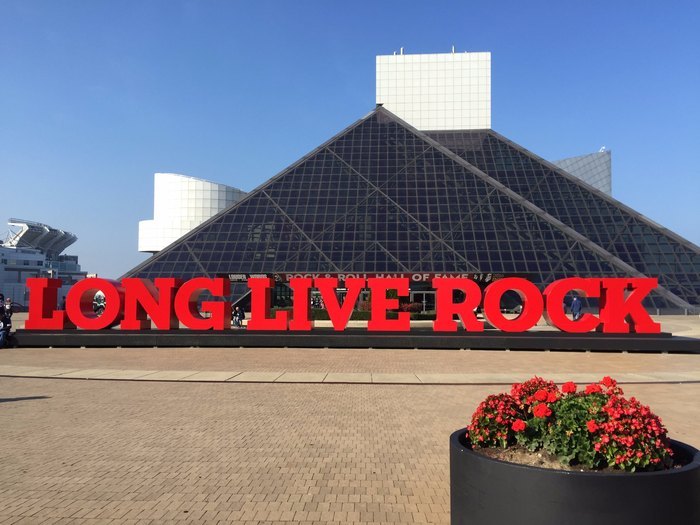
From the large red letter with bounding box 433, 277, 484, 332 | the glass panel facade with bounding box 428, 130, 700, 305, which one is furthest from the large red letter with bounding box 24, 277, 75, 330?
the glass panel facade with bounding box 428, 130, 700, 305

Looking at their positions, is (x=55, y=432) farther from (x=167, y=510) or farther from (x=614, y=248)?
(x=614, y=248)

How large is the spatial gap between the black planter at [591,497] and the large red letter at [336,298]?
18457 millimetres

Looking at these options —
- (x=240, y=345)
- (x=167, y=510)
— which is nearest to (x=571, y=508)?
(x=167, y=510)

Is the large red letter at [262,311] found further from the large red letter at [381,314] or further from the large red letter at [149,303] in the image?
the large red letter at [381,314]

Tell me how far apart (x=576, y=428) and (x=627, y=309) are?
2047cm

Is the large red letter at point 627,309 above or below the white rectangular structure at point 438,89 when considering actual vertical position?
below

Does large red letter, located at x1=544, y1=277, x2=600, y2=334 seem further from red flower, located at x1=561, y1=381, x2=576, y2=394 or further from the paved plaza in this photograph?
red flower, located at x1=561, y1=381, x2=576, y2=394

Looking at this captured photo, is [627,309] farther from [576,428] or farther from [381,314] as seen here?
[576,428]

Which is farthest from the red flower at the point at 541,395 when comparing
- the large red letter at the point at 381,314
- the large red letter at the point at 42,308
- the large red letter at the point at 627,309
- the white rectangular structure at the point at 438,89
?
the white rectangular structure at the point at 438,89

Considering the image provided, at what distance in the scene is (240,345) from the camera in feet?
74.7

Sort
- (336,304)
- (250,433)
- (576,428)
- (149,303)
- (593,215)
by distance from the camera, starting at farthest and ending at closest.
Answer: (593,215) → (149,303) → (336,304) → (250,433) → (576,428)

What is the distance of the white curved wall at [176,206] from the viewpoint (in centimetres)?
6300

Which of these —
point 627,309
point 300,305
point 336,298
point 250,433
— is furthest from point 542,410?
point 627,309

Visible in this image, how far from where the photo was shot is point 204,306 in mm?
23859
